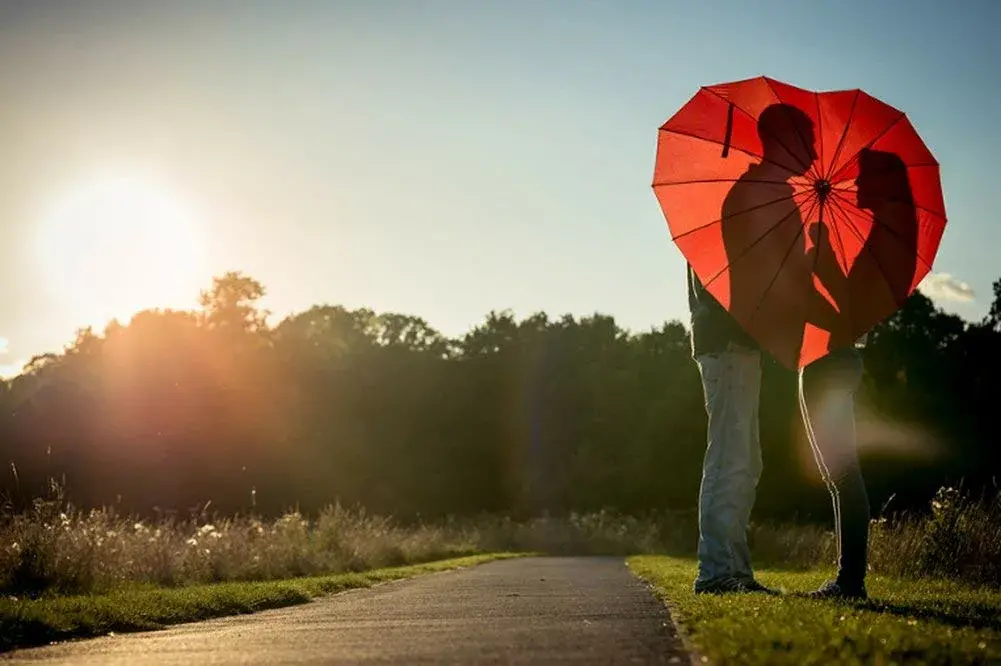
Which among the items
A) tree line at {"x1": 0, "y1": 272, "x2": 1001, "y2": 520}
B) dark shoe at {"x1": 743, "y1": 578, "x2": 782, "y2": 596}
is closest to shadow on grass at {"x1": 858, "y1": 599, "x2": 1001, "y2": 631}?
dark shoe at {"x1": 743, "y1": 578, "x2": 782, "y2": 596}

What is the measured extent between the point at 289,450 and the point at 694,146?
50504 mm

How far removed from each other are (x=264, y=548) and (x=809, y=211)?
37.0ft

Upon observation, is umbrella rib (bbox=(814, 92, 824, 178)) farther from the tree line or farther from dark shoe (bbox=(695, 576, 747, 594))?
the tree line

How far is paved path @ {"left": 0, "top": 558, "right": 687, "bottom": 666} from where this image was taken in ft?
17.1

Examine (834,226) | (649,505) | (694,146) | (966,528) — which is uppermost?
(694,146)

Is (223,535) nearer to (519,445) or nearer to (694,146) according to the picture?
(694,146)

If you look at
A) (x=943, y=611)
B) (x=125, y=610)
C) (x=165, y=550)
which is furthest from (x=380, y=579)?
(x=943, y=611)

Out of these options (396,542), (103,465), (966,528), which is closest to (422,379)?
(103,465)

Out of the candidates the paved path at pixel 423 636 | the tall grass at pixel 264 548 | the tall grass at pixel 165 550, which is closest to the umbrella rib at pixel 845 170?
the paved path at pixel 423 636

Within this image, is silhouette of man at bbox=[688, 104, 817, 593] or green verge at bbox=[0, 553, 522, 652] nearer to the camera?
green verge at bbox=[0, 553, 522, 652]

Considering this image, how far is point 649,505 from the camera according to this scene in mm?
56875

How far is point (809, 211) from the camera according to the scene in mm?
7641

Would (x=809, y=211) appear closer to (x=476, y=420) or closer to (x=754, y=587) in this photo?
(x=754, y=587)

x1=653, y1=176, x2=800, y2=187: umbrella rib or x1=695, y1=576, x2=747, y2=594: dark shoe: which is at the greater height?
x1=653, y1=176, x2=800, y2=187: umbrella rib
